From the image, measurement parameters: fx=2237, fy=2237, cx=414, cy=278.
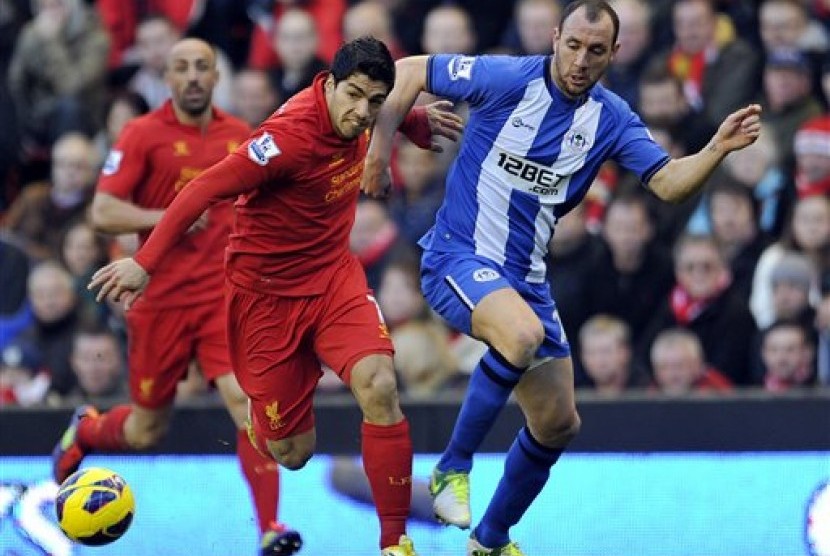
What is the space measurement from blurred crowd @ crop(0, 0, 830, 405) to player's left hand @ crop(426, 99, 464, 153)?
117 inches

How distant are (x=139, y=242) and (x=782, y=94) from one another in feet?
15.2

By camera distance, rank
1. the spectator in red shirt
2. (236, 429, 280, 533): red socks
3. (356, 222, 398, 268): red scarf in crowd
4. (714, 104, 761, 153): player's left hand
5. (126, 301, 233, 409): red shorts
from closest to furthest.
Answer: (714, 104, 761, 153): player's left hand → (236, 429, 280, 533): red socks → (126, 301, 233, 409): red shorts → the spectator in red shirt → (356, 222, 398, 268): red scarf in crowd

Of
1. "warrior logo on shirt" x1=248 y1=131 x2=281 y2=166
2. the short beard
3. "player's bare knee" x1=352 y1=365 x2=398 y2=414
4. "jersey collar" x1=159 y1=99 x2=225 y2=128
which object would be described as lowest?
"player's bare knee" x1=352 y1=365 x2=398 y2=414

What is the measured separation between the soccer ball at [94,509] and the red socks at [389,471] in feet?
4.34

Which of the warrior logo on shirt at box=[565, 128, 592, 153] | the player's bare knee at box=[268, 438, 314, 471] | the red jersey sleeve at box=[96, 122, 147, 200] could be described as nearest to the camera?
the warrior logo on shirt at box=[565, 128, 592, 153]

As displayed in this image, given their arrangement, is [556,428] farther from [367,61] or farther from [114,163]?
[114,163]

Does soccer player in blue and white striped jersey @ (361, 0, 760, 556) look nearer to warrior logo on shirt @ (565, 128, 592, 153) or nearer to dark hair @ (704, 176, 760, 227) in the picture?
warrior logo on shirt @ (565, 128, 592, 153)

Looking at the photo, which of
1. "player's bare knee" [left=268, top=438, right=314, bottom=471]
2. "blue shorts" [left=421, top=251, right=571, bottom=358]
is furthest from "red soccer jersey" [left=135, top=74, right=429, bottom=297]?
"player's bare knee" [left=268, top=438, right=314, bottom=471]

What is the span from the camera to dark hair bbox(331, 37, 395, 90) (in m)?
9.92

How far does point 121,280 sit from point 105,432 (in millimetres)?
2713

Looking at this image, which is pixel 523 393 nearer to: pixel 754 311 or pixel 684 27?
pixel 754 311

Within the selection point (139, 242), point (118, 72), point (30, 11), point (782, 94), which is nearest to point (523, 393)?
point (139, 242)

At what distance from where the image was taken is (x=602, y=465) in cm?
1198

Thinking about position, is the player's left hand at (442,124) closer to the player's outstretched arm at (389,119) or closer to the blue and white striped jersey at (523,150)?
the blue and white striped jersey at (523,150)
